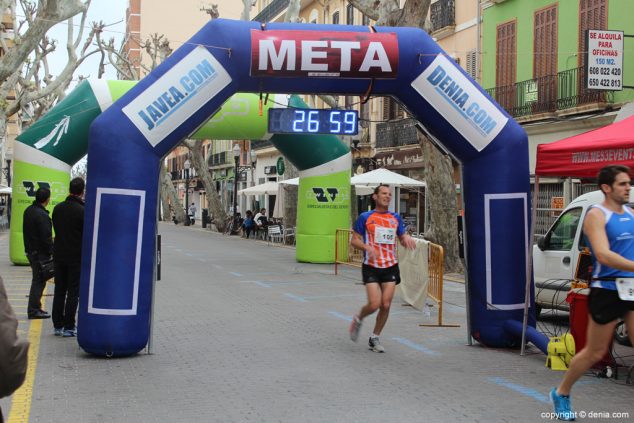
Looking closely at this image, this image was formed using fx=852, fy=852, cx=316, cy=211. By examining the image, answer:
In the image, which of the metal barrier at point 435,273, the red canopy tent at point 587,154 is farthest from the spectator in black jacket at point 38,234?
the red canopy tent at point 587,154

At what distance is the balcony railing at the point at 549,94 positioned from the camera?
21219mm

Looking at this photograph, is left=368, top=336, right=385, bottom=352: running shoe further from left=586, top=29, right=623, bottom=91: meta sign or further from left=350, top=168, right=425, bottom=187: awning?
left=350, top=168, right=425, bottom=187: awning

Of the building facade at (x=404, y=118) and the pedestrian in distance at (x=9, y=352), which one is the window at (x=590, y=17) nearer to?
the building facade at (x=404, y=118)

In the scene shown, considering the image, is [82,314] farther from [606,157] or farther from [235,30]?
[606,157]

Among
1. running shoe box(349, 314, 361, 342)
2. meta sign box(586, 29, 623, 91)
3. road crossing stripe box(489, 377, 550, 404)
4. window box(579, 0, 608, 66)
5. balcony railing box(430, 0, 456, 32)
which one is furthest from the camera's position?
balcony railing box(430, 0, 456, 32)

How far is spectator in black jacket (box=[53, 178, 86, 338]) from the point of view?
9.80 meters

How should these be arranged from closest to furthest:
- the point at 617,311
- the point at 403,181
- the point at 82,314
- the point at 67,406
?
1. the point at 617,311
2. the point at 67,406
3. the point at 82,314
4. the point at 403,181

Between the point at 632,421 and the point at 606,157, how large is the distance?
2839mm

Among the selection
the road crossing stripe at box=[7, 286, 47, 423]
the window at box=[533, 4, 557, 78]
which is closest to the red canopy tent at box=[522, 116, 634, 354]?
the road crossing stripe at box=[7, 286, 47, 423]

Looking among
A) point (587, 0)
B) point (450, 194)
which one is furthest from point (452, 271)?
point (587, 0)

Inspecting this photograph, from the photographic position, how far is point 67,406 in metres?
6.67

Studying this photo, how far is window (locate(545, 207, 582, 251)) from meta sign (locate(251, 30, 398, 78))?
3906mm

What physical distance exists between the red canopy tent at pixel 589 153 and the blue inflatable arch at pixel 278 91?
73 cm

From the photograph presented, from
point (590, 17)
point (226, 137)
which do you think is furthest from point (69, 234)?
point (590, 17)
